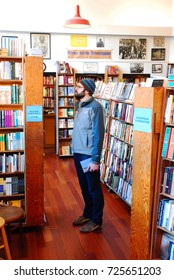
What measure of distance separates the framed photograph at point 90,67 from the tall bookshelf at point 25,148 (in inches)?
215

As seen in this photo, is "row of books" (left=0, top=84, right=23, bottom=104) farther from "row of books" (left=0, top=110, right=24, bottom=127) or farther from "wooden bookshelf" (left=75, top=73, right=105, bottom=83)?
"wooden bookshelf" (left=75, top=73, right=105, bottom=83)

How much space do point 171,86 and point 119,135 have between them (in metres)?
2.41

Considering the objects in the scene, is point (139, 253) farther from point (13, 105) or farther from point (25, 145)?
point (13, 105)

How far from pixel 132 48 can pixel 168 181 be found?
7539mm

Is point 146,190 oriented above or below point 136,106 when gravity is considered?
below

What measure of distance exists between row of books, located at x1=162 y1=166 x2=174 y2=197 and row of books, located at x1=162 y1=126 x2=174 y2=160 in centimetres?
12

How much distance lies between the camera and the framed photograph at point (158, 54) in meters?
9.99

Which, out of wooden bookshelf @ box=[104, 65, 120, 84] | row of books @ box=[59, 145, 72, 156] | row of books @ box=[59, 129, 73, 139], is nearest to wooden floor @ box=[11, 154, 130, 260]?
row of books @ box=[59, 145, 72, 156]

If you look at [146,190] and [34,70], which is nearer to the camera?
[146,190]

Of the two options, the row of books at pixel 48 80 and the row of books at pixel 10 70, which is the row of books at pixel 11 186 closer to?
the row of books at pixel 10 70

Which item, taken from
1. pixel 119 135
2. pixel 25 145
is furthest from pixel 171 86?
pixel 119 135

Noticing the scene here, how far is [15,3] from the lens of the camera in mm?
8773

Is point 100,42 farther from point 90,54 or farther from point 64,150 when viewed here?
point 64,150

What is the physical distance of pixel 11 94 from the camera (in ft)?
13.1
